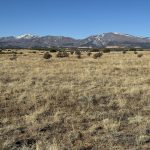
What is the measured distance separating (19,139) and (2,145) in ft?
2.46

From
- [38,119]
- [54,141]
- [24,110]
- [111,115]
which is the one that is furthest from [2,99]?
[54,141]

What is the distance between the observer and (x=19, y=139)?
9.45m

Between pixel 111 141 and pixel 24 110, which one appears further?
pixel 24 110

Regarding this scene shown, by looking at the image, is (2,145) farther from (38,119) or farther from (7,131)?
(38,119)

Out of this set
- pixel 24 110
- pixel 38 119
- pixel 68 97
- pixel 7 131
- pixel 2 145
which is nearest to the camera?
pixel 2 145

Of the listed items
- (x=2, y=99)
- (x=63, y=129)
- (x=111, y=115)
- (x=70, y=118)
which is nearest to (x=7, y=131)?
(x=63, y=129)

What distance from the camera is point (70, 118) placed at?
37.8 feet

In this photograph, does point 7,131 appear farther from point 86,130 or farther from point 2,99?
point 2,99

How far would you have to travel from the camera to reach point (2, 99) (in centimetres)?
1464

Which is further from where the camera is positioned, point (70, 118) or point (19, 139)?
point (70, 118)

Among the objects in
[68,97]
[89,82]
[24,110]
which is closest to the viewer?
[24,110]

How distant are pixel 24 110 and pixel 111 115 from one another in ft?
9.31

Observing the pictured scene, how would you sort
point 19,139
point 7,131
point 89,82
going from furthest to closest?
point 89,82
point 7,131
point 19,139

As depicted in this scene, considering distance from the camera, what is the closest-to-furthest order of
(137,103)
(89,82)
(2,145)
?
(2,145) → (137,103) → (89,82)
